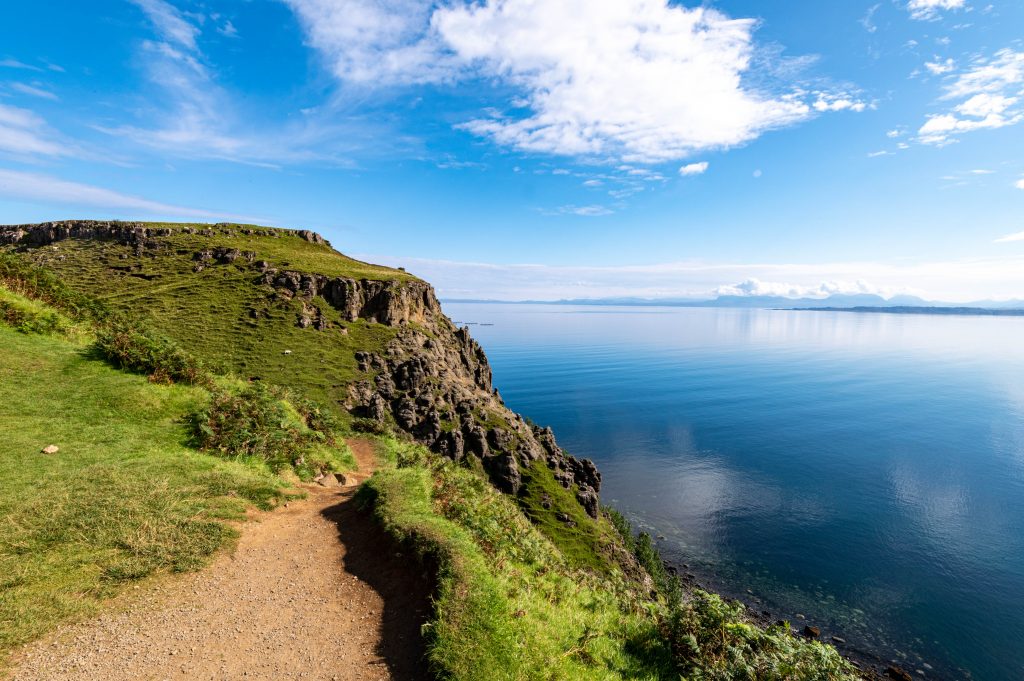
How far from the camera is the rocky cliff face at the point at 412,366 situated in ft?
229

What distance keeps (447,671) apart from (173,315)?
3114 inches

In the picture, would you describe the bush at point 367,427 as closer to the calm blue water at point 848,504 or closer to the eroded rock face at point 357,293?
the eroded rock face at point 357,293

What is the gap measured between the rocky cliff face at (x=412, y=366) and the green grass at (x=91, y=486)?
37.2 m

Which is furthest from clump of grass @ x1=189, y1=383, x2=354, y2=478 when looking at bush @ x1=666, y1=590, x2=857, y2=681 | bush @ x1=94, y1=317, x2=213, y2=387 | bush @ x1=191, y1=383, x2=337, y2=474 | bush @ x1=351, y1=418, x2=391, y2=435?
bush @ x1=666, y1=590, x2=857, y2=681

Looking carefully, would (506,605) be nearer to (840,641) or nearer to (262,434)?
(262,434)

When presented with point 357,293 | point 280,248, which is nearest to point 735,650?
point 357,293

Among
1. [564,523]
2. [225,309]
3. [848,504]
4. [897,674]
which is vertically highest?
[225,309]

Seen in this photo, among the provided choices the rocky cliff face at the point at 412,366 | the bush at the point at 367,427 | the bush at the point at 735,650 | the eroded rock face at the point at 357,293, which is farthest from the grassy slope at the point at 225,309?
the bush at the point at 735,650

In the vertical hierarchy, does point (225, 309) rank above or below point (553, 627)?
above

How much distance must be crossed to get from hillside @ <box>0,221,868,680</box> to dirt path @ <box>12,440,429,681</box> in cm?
91

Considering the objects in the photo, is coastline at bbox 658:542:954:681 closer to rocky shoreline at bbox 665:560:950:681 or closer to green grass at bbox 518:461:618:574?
rocky shoreline at bbox 665:560:950:681

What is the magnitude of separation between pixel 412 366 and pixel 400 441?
3332 centimetres

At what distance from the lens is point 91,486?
53.5ft

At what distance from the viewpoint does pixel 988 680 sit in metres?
51.4
